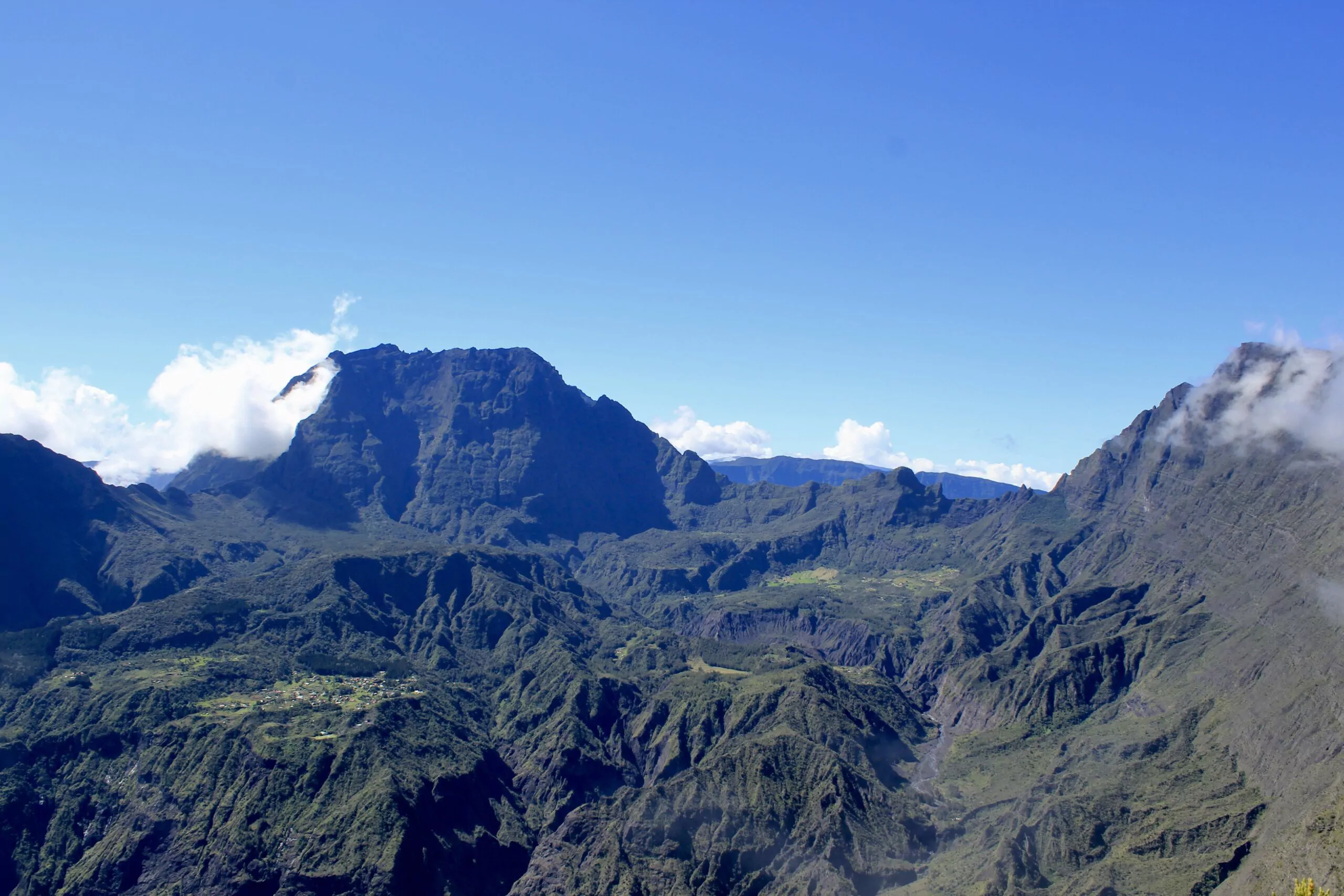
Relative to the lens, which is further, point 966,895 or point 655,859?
point 655,859

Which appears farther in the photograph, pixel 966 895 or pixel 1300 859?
pixel 966 895

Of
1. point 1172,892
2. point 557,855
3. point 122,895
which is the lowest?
point 122,895

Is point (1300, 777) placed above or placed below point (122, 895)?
above

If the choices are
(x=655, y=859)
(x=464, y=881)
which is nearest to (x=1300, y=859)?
(x=655, y=859)

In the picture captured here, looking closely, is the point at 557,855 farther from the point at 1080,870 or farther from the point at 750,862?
the point at 1080,870

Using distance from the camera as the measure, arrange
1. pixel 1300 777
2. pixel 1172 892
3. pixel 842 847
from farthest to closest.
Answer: pixel 842 847
pixel 1300 777
pixel 1172 892

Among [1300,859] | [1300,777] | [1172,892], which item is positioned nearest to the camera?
[1300,859]

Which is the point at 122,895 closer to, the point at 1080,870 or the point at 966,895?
the point at 966,895

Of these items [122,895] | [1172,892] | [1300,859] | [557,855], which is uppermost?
[1300,859]

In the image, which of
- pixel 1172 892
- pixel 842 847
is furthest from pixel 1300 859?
pixel 842 847
